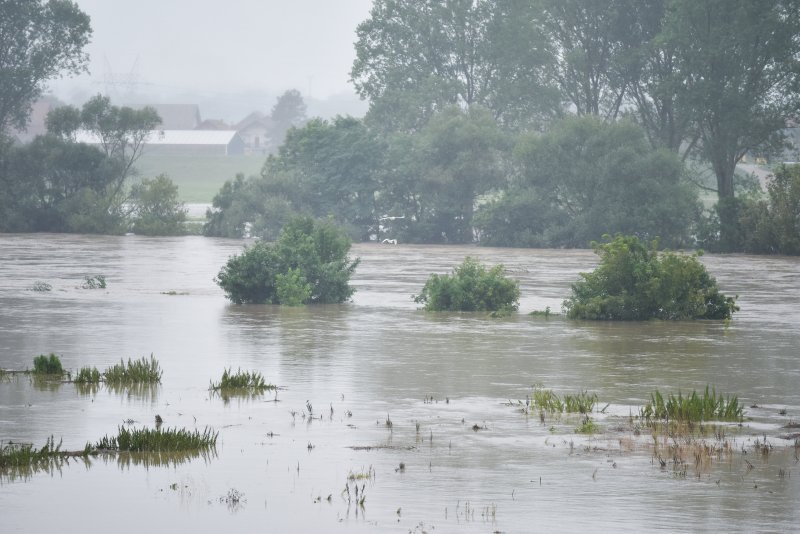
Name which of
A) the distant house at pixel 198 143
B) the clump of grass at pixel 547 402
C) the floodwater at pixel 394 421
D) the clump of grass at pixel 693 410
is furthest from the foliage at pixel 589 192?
the distant house at pixel 198 143

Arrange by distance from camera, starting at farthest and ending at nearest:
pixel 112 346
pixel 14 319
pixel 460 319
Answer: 1. pixel 460 319
2. pixel 14 319
3. pixel 112 346

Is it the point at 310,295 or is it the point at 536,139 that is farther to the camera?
the point at 536,139

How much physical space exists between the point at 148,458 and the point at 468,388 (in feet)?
18.3

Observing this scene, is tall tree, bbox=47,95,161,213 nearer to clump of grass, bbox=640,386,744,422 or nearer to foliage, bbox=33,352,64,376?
foliage, bbox=33,352,64,376

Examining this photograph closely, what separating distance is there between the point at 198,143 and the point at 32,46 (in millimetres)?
87817

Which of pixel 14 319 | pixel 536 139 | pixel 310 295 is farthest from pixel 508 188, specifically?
pixel 14 319

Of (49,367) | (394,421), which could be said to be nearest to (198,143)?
(49,367)

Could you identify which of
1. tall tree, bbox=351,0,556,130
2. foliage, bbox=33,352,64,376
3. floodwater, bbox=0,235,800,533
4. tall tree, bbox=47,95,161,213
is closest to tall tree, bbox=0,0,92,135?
tall tree, bbox=47,95,161,213

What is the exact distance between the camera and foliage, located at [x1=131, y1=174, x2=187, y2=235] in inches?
2640

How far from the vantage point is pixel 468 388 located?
15859 mm

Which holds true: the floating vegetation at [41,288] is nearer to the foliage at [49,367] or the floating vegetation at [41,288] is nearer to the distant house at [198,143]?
the foliage at [49,367]

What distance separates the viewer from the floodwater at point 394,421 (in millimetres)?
9352

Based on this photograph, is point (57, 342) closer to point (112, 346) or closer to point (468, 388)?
point (112, 346)

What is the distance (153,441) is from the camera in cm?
1146
